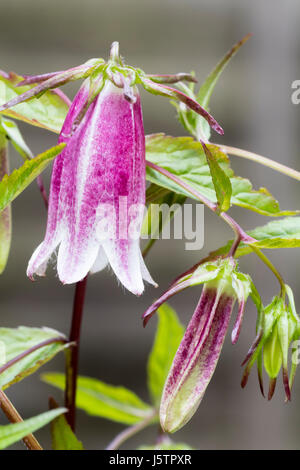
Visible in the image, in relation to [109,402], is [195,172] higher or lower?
higher

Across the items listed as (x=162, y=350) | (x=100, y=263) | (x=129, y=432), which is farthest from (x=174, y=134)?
(x=100, y=263)

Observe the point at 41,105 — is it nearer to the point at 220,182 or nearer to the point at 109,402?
the point at 220,182

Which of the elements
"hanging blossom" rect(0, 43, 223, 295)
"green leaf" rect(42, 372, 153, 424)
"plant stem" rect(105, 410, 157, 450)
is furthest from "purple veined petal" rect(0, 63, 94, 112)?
"green leaf" rect(42, 372, 153, 424)

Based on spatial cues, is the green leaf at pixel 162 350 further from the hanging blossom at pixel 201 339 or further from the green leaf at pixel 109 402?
the hanging blossom at pixel 201 339

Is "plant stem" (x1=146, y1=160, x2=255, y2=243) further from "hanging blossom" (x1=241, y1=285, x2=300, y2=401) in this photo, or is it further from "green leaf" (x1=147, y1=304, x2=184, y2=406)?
"green leaf" (x1=147, y1=304, x2=184, y2=406)

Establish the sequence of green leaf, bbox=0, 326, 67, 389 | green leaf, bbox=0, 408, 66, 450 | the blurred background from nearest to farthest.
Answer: green leaf, bbox=0, 408, 66, 450
green leaf, bbox=0, 326, 67, 389
the blurred background

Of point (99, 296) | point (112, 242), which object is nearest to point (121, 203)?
point (112, 242)

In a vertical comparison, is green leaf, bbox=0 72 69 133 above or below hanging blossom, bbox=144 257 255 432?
above
